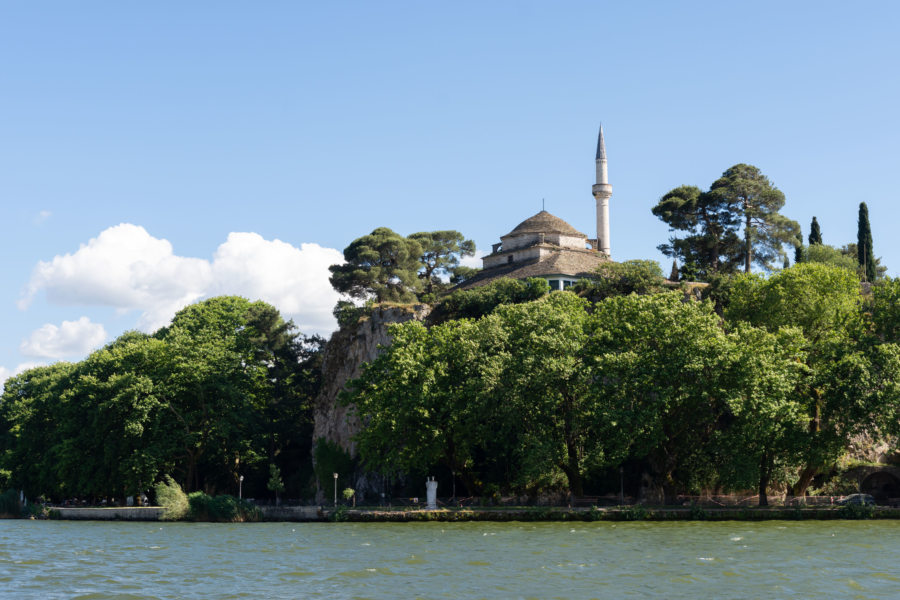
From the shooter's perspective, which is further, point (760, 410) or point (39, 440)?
point (39, 440)

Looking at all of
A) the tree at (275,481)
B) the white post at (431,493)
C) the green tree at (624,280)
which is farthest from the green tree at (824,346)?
the tree at (275,481)

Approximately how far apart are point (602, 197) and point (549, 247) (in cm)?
608

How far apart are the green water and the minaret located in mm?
37264

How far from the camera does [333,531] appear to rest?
158 ft

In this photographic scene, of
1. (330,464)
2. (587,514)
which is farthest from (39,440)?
(587,514)

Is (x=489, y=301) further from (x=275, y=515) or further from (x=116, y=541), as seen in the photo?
(x=116, y=541)

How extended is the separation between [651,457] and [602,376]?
553cm

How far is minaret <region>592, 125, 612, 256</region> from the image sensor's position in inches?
3105

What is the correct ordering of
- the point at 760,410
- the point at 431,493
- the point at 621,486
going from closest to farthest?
the point at 760,410 < the point at 431,493 < the point at 621,486

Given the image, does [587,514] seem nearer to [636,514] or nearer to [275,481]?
[636,514]

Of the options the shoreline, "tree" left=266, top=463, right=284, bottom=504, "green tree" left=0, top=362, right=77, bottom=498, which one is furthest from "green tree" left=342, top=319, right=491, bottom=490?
"green tree" left=0, top=362, right=77, bottom=498

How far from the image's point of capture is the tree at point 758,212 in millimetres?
70375

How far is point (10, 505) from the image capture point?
238 feet

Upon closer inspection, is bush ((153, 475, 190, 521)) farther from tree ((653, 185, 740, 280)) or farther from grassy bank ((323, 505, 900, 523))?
tree ((653, 185, 740, 280))
